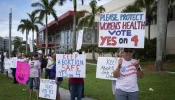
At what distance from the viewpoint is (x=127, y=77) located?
4859 millimetres

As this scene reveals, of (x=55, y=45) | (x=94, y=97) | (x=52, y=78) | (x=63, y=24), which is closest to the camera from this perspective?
(x=52, y=78)

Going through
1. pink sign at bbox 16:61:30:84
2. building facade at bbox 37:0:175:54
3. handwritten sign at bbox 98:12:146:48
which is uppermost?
building facade at bbox 37:0:175:54

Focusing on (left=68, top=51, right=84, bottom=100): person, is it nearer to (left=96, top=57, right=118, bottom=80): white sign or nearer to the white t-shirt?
(left=96, top=57, right=118, bottom=80): white sign

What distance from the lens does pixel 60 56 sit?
7.65m

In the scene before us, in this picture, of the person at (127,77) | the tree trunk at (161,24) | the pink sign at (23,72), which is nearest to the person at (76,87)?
the person at (127,77)

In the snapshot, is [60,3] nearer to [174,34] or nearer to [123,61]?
[174,34]

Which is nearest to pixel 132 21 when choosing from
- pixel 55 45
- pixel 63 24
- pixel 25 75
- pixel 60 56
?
pixel 60 56

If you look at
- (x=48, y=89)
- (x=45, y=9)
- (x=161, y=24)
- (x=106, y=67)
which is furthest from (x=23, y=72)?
(x=45, y=9)

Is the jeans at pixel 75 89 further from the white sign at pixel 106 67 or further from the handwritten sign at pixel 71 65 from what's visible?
the white sign at pixel 106 67

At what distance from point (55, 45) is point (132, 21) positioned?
6496 centimetres

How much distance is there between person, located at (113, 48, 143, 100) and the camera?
4.80m

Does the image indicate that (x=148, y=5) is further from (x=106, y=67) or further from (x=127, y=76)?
(x=127, y=76)

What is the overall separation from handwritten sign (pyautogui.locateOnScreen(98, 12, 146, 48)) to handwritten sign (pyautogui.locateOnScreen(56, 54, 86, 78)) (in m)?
1.47

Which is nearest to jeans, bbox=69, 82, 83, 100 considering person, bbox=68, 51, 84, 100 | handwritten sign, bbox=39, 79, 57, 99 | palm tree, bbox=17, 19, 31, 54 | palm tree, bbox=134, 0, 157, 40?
person, bbox=68, 51, 84, 100
